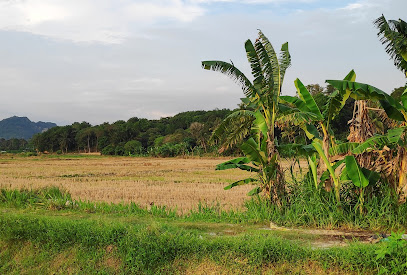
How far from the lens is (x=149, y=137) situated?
2808 inches

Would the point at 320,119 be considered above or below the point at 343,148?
above

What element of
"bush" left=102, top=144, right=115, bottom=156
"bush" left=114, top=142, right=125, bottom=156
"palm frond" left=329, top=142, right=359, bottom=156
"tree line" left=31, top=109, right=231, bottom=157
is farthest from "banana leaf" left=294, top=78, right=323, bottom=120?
"bush" left=102, top=144, right=115, bottom=156

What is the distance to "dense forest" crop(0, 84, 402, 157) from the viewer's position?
48169 mm

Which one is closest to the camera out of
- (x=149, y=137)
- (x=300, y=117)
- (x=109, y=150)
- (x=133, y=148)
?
(x=300, y=117)

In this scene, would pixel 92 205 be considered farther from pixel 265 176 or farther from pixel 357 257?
pixel 357 257

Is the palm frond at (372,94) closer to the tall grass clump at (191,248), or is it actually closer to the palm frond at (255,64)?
the palm frond at (255,64)

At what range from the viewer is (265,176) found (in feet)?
28.5

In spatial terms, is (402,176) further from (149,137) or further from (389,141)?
(149,137)

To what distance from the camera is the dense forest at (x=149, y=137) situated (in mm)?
48169

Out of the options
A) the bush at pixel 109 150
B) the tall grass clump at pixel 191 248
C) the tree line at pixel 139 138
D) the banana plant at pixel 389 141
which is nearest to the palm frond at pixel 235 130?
the banana plant at pixel 389 141

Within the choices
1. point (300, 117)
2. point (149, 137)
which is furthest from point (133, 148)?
point (300, 117)

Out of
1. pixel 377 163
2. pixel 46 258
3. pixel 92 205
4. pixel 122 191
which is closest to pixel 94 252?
pixel 46 258

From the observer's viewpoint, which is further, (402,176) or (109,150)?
(109,150)

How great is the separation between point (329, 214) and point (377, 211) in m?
0.88
